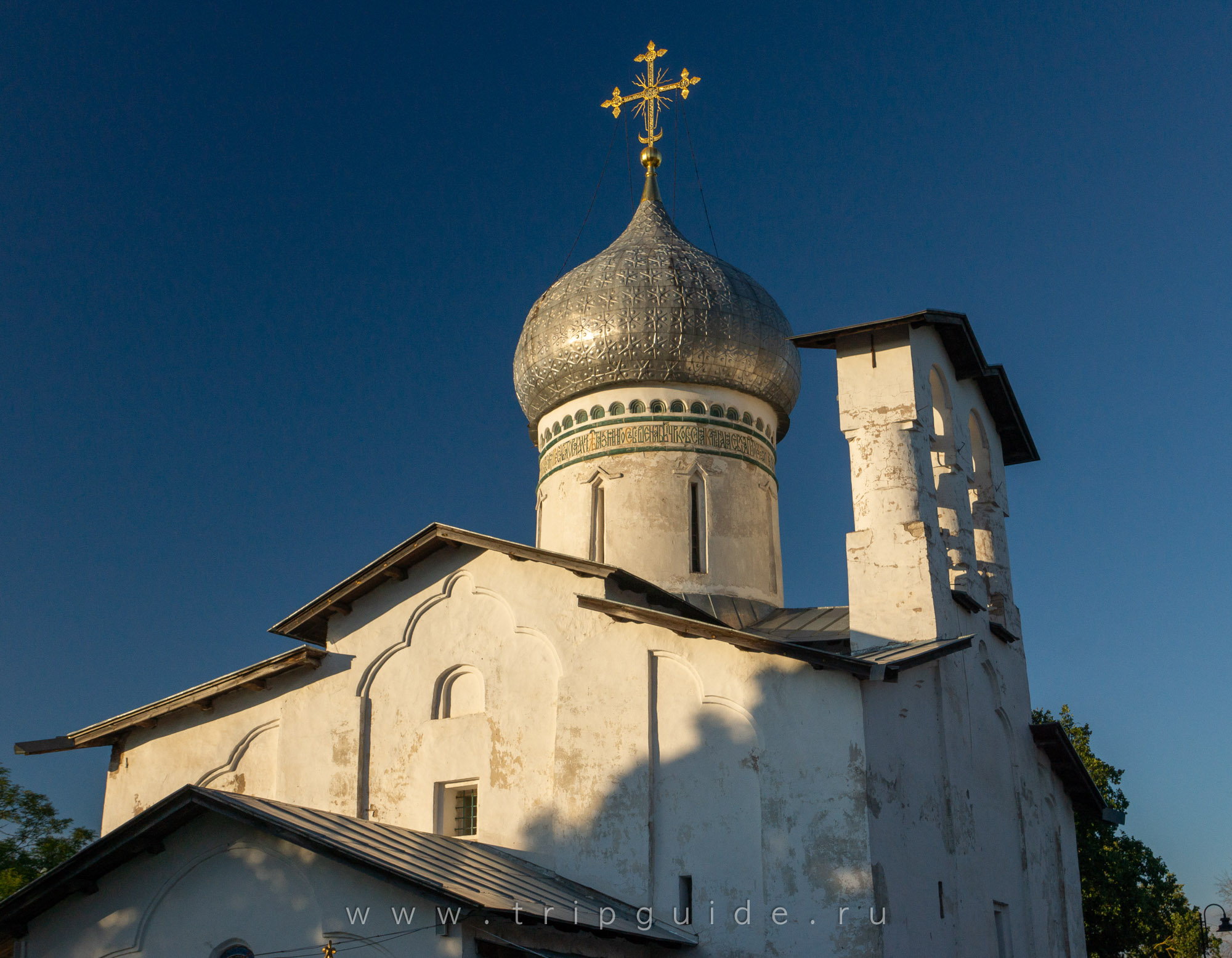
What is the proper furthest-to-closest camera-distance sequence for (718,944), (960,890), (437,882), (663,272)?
(663,272), (960,890), (718,944), (437,882)

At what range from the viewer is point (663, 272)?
49.9ft

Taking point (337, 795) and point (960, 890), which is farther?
point (337, 795)

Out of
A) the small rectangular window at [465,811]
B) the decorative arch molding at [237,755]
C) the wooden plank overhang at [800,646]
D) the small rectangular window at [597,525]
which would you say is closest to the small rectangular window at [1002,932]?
the wooden plank overhang at [800,646]

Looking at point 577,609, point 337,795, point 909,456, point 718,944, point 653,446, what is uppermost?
point 653,446

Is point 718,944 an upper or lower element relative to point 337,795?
lower

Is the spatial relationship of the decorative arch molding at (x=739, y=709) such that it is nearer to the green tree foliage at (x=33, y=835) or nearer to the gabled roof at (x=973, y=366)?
the gabled roof at (x=973, y=366)

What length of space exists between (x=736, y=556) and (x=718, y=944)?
5520 mm

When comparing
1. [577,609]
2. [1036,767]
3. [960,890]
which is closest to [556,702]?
[577,609]

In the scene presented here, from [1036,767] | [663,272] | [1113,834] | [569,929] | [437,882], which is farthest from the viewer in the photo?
[1113,834]

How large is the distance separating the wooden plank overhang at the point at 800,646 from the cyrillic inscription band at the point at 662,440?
154 inches

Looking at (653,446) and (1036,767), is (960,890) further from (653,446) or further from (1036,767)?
(653,446)

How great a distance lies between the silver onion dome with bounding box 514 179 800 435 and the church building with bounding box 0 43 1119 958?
41 millimetres

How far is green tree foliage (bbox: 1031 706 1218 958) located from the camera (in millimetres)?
21281

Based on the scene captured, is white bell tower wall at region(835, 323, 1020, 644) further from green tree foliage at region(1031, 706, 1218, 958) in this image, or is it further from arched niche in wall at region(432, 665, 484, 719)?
green tree foliage at region(1031, 706, 1218, 958)
